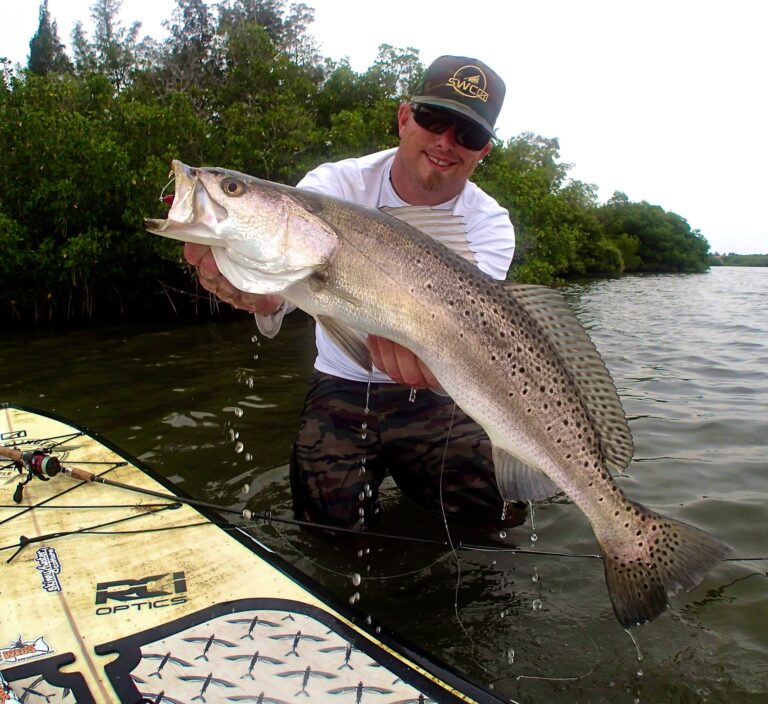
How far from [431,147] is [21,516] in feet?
11.6

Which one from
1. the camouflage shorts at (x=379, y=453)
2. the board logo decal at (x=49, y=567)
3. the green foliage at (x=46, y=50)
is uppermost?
the green foliage at (x=46, y=50)

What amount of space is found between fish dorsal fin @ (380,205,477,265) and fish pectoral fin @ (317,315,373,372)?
0.59 meters

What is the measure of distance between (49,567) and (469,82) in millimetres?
3697

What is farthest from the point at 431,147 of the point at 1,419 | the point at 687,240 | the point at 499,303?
the point at 687,240

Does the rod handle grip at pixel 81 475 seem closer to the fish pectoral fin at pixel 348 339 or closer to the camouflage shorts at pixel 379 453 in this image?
the camouflage shorts at pixel 379 453

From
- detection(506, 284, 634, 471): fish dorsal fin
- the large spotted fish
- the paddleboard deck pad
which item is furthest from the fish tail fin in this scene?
the paddleboard deck pad

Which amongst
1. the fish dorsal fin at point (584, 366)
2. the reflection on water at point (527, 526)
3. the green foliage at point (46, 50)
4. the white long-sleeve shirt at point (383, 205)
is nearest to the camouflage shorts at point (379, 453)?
the white long-sleeve shirt at point (383, 205)

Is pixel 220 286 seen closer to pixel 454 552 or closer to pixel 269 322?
pixel 269 322

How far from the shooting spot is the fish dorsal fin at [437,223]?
10.2 ft

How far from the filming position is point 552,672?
131 inches

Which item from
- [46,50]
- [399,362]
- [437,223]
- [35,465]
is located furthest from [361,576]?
[46,50]

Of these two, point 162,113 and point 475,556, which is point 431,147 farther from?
point 162,113

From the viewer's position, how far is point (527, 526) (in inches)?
195

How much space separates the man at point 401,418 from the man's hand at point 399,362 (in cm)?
86
